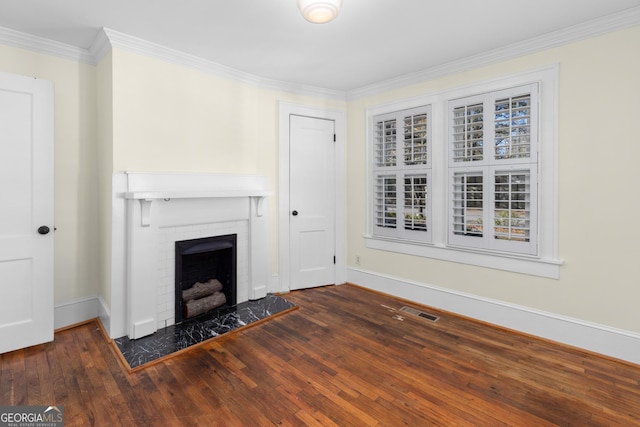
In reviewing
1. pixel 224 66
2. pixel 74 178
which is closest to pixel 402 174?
pixel 224 66

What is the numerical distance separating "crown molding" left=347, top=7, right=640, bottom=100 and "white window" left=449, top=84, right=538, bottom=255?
1.11 feet

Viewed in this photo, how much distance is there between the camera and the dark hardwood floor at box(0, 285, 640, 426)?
1.92 metres

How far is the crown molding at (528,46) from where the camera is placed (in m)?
2.50

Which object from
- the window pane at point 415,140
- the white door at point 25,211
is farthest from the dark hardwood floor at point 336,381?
the window pane at point 415,140

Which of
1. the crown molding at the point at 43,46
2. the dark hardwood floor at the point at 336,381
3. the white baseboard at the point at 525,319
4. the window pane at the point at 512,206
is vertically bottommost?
the dark hardwood floor at the point at 336,381

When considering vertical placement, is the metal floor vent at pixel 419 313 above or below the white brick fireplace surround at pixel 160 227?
below

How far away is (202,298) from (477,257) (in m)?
2.87

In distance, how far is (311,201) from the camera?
4309 mm

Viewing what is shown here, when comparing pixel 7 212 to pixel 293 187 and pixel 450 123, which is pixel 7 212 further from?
pixel 450 123

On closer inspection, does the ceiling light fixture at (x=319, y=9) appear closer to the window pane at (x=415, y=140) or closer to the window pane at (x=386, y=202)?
the window pane at (x=415, y=140)

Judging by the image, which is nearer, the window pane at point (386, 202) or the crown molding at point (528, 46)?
the crown molding at point (528, 46)

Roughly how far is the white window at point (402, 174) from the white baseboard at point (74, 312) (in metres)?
A: 3.25

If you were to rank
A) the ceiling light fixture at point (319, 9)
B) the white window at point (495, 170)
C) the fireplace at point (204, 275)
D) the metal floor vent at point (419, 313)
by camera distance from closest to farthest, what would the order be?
1. the ceiling light fixture at point (319, 9)
2. the white window at point (495, 170)
3. the fireplace at point (204, 275)
4. the metal floor vent at point (419, 313)

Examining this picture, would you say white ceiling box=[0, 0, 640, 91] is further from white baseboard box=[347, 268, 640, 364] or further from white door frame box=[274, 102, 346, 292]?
white baseboard box=[347, 268, 640, 364]
